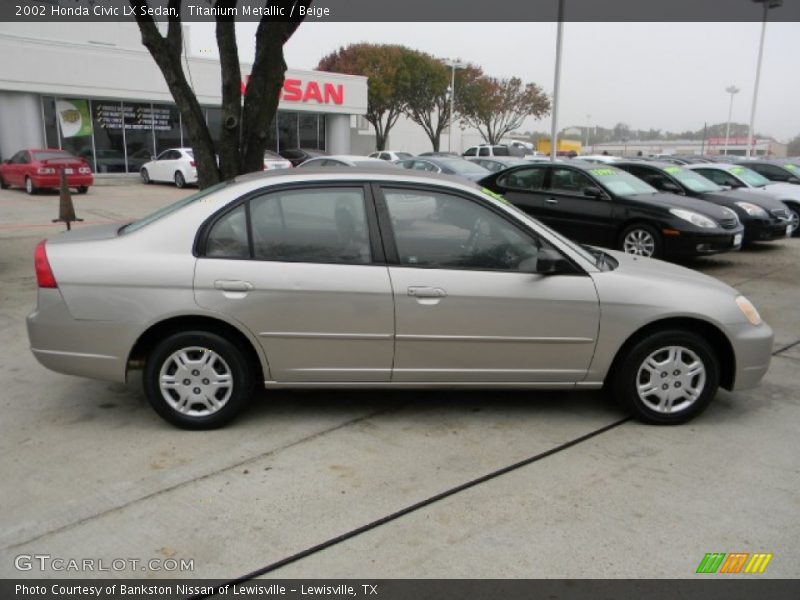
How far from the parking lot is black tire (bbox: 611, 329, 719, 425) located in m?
0.14

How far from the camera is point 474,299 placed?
400cm

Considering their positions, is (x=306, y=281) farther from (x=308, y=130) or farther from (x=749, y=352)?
(x=308, y=130)

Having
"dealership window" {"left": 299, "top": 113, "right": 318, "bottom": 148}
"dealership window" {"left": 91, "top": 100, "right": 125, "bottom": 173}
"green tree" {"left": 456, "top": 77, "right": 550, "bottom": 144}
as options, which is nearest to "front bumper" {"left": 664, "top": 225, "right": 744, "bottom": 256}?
"dealership window" {"left": 91, "top": 100, "right": 125, "bottom": 173}

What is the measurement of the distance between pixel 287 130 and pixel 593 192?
2319 centimetres

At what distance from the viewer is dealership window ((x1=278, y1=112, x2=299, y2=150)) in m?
30.4

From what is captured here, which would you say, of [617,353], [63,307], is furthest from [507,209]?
[63,307]

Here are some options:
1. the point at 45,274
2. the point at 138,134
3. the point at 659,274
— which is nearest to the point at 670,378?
the point at 659,274

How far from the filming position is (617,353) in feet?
13.8

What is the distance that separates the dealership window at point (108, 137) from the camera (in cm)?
2494
